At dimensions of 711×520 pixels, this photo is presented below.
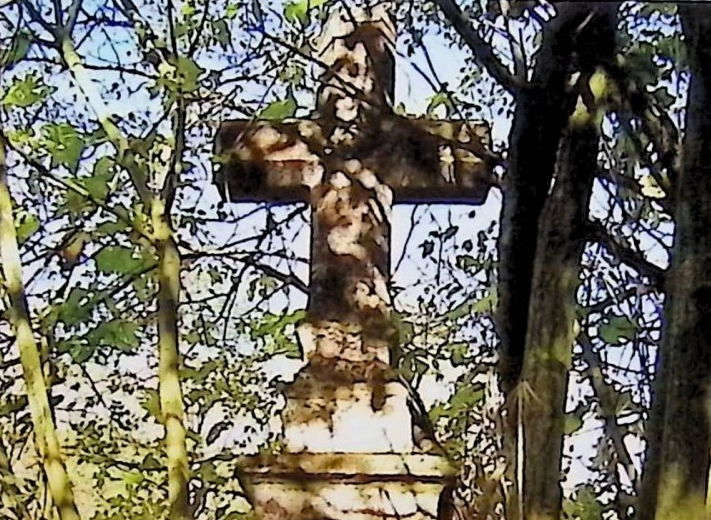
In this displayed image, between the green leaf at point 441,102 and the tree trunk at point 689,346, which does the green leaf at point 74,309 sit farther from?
the tree trunk at point 689,346

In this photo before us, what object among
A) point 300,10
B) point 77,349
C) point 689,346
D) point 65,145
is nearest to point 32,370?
point 77,349

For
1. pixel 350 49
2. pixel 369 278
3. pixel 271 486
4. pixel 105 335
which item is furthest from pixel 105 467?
pixel 350 49

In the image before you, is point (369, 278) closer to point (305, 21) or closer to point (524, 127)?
point (524, 127)

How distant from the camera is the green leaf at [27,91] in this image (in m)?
1.20

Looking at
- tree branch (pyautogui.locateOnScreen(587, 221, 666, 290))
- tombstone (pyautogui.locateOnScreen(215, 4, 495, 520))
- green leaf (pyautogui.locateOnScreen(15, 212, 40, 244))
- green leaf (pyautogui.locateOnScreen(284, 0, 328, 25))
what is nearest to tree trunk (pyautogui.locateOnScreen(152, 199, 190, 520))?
tombstone (pyautogui.locateOnScreen(215, 4, 495, 520))

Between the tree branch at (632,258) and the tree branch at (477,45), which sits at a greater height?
the tree branch at (477,45)

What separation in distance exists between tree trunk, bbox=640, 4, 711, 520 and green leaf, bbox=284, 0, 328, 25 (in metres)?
0.57

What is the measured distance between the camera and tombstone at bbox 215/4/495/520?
39.3 inches

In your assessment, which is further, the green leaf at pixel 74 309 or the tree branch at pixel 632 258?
the green leaf at pixel 74 309

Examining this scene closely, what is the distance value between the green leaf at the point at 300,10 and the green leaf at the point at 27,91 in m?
0.27

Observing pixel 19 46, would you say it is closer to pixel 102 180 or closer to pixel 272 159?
pixel 102 180

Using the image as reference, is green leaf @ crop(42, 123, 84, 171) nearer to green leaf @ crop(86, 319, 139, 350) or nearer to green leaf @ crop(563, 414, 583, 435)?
green leaf @ crop(86, 319, 139, 350)

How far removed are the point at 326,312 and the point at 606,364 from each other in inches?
11.9

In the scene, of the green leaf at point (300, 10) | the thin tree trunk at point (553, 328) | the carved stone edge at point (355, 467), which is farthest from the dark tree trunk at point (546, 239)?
the green leaf at point (300, 10)
